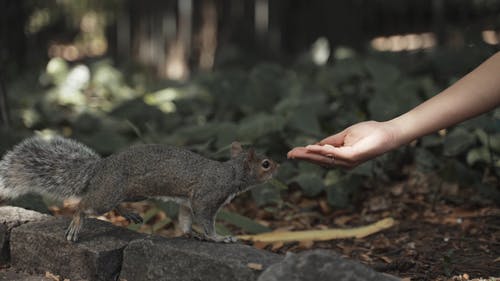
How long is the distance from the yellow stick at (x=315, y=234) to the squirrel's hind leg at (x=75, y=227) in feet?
3.30

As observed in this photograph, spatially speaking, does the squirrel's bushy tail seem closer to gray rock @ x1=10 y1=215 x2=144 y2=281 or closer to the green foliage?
gray rock @ x1=10 y1=215 x2=144 y2=281

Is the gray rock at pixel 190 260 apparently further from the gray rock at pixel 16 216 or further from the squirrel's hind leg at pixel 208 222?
the gray rock at pixel 16 216

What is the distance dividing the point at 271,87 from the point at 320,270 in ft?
12.0

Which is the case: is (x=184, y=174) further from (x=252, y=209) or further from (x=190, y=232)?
(x=252, y=209)

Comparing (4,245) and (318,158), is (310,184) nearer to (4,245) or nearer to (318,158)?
(318,158)

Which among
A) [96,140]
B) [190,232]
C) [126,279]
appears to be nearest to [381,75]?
[96,140]

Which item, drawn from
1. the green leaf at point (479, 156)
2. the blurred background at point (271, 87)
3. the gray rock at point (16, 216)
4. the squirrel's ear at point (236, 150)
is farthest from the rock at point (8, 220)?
the green leaf at point (479, 156)

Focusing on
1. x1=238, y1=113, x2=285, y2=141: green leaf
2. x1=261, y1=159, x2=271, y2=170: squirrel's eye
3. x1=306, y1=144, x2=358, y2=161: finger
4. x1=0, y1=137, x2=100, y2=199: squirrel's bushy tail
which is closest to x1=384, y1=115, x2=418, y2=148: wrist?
x1=306, y1=144, x2=358, y2=161: finger

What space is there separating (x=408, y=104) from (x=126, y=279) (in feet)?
8.65

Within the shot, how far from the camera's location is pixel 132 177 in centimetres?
284

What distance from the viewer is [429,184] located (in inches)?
165

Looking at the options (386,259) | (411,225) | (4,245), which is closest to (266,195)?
(411,225)

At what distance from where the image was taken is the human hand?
255 cm

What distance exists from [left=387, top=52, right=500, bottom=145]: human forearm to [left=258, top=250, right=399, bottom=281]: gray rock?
625mm
